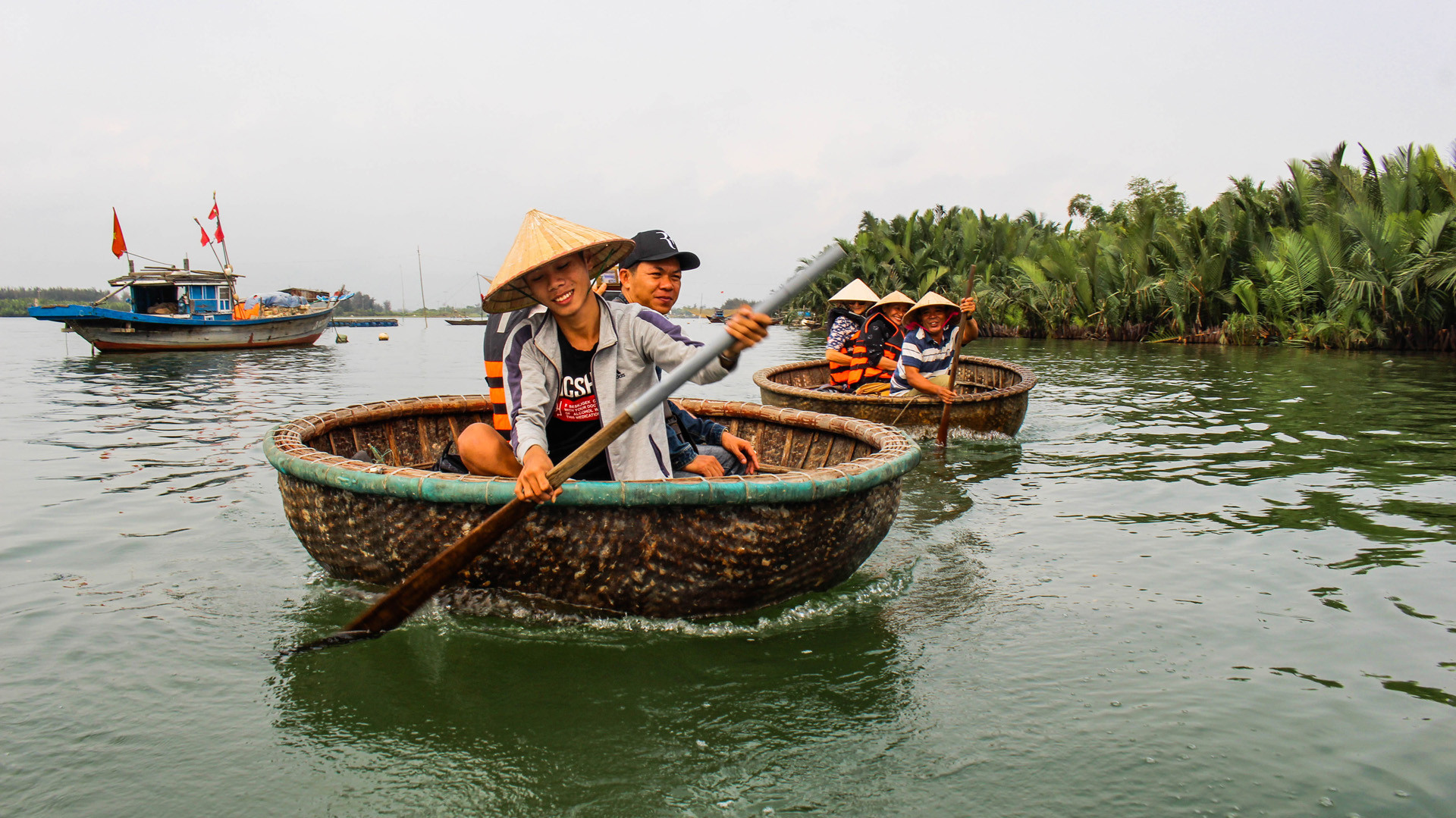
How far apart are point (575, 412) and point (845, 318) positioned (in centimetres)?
520

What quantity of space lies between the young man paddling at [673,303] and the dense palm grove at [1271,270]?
15225mm

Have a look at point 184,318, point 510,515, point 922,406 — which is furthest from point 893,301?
point 184,318

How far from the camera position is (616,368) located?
3.02 m

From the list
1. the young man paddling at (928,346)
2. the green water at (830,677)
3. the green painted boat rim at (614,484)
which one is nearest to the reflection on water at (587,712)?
A: the green water at (830,677)

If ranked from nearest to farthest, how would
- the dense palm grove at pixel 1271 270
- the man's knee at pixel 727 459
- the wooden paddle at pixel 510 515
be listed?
1. the wooden paddle at pixel 510 515
2. the man's knee at pixel 727 459
3. the dense palm grove at pixel 1271 270

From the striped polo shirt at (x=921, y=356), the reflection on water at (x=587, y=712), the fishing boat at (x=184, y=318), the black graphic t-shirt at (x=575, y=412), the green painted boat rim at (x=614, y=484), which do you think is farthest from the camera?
the fishing boat at (x=184, y=318)

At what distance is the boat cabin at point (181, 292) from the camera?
899 inches

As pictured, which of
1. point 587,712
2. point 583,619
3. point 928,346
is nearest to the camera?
point 587,712

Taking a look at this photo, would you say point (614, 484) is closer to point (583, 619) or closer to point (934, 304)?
point (583, 619)

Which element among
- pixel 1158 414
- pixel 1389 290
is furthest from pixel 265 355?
pixel 1389 290

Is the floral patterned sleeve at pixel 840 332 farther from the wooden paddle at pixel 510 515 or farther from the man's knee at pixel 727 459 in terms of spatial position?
→ the wooden paddle at pixel 510 515

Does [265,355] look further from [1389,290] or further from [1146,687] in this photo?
[1389,290]

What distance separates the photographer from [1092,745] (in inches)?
88.4

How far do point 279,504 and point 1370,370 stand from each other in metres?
13.8
